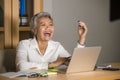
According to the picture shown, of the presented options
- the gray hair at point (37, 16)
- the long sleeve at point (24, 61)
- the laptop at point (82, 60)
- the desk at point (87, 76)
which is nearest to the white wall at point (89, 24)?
the gray hair at point (37, 16)

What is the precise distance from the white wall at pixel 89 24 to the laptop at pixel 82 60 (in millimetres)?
1173

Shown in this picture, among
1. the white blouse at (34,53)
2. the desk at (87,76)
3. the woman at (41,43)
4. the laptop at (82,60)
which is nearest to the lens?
the desk at (87,76)

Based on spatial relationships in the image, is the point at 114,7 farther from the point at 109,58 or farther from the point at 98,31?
the point at 109,58

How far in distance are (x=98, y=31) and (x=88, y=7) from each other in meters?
0.33

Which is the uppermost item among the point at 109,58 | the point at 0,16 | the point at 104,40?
the point at 0,16

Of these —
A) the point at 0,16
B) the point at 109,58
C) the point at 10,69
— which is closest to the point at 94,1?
the point at 109,58

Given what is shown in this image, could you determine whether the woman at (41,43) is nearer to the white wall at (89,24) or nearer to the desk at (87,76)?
the desk at (87,76)

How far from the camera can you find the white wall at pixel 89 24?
329 cm

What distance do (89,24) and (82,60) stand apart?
156cm

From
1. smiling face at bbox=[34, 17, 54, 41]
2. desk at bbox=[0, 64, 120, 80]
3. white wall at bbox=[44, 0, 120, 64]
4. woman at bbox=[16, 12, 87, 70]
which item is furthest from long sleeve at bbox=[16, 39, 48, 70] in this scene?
white wall at bbox=[44, 0, 120, 64]

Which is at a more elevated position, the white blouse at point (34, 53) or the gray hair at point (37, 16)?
the gray hair at point (37, 16)

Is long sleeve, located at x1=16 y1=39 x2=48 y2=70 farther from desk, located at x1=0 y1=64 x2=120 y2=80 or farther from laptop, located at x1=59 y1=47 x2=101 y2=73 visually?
desk, located at x1=0 y1=64 x2=120 y2=80

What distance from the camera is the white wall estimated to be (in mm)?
3293

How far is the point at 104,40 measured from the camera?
144 inches
